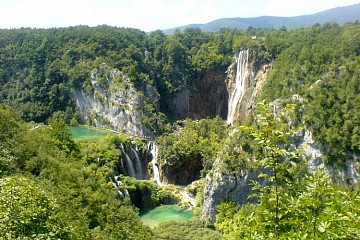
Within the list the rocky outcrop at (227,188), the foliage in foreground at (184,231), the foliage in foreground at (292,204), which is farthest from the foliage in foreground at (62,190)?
the rocky outcrop at (227,188)

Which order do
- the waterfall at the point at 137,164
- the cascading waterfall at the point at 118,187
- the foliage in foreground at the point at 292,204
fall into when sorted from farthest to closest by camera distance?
the waterfall at the point at 137,164, the cascading waterfall at the point at 118,187, the foliage in foreground at the point at 292,204

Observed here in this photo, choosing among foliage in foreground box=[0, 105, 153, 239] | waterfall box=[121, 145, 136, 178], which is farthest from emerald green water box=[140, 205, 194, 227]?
foliage in foreground box=[0, 105, 153, 239]

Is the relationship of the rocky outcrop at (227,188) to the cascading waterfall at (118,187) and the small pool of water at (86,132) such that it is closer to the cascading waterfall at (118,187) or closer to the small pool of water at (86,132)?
the cascading waterfall at (118,187)

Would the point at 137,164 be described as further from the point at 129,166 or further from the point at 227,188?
the point at 227,188

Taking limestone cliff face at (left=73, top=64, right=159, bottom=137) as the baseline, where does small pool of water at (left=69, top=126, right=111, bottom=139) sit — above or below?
below

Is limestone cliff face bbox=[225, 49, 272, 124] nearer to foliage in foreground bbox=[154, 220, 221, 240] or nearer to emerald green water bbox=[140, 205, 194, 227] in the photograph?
emerald green water bbox=[140, 205, 194, 227]

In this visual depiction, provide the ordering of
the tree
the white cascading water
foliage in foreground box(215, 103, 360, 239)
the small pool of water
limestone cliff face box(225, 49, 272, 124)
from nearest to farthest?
foliage in foreground box(215, 103, 360, 239)
the tree
limestone cliff face box(225, 49, 272, 124)
the small pool of water
the white cascading water

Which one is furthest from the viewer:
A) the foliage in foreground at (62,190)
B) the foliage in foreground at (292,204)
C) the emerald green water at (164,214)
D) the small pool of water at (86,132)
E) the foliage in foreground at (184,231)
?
the small pool of water at (86,132)
